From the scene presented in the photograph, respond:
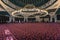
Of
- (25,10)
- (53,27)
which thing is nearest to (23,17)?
(25,10)

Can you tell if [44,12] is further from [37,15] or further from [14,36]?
[14,36]

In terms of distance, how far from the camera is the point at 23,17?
1.03 metres

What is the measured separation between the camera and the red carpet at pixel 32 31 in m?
0.99

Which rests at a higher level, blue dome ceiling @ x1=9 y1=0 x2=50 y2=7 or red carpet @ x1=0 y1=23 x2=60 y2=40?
blue dome ceiling @ x1=9 y1=0 x2=50 y2=7

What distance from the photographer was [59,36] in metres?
0.99

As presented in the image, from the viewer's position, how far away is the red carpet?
0.99m

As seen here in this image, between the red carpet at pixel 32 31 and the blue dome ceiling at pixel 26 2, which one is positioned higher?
the blue dome ceiling at pixel 26 2

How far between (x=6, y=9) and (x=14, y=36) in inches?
5.2

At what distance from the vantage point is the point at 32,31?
3.31 ft

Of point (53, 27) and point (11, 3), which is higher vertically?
point (11, 3)

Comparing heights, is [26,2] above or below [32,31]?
above

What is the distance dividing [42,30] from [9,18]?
16 centimetres

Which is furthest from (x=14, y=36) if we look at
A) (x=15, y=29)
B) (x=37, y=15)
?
(x=37, y=15)

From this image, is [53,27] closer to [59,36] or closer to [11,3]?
[59,36]
